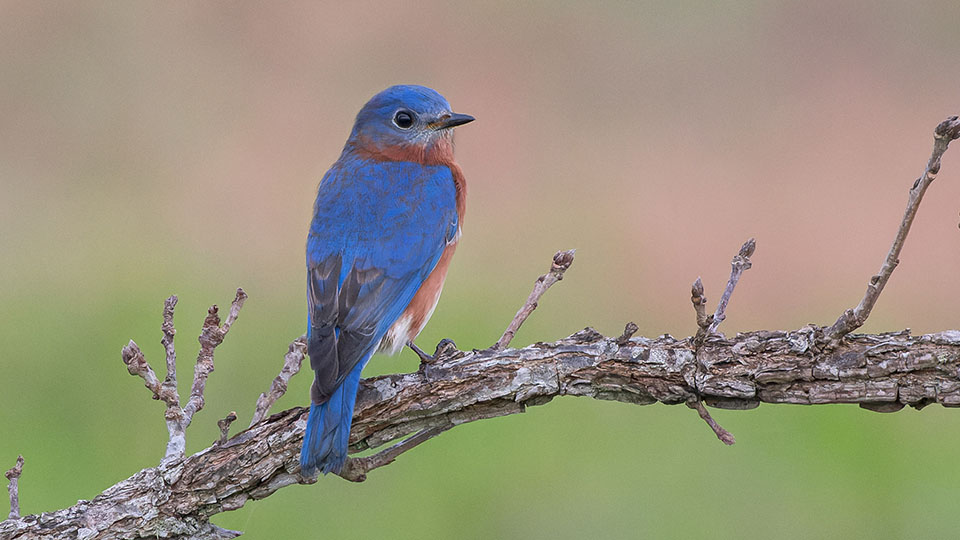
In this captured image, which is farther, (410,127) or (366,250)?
(410,127)

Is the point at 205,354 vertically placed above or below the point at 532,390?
above

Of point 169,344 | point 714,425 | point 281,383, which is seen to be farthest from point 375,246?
point 714,425

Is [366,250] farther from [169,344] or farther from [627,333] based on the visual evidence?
[627,333]

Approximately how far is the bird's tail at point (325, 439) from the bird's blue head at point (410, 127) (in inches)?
63.6

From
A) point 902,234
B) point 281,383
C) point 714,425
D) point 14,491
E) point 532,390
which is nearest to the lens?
point 902,234

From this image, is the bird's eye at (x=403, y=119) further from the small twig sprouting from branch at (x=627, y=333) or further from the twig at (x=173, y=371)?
the small twig sprouting from branch at (x=627, y=333)

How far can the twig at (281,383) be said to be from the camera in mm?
3734

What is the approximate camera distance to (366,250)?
424cm

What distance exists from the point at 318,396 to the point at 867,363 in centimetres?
158

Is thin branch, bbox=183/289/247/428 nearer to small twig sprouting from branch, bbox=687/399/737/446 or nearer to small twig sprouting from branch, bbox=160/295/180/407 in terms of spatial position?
small twig sprouting from branch, bbox=160/295/180/407

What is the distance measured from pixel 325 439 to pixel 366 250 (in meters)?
1.00

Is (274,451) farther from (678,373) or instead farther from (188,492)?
(678,373)

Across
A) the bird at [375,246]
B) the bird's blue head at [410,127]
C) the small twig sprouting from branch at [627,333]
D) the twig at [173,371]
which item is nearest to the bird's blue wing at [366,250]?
the bird at [375,246]

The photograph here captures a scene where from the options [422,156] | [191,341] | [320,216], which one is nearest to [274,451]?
[320,216]
